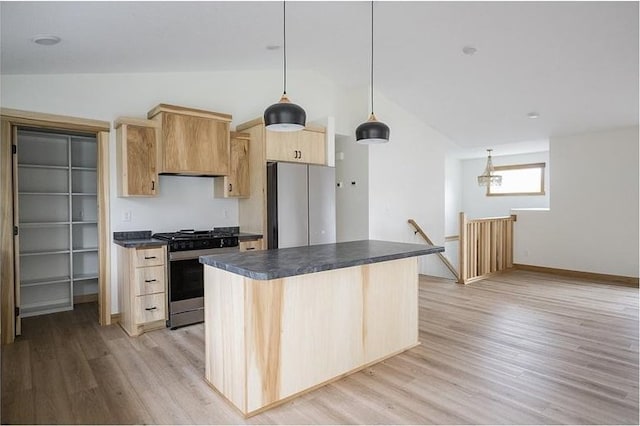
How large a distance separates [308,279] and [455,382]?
125 cm

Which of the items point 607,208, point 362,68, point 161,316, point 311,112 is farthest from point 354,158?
point 607,208

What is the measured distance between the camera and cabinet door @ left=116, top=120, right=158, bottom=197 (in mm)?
3766

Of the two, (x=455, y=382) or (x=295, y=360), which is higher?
(x=295, y=360)

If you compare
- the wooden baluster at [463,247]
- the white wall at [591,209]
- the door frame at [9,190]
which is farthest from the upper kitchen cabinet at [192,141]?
the white wall at [591,209]

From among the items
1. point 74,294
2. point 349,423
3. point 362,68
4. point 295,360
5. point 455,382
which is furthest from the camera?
point 362,68

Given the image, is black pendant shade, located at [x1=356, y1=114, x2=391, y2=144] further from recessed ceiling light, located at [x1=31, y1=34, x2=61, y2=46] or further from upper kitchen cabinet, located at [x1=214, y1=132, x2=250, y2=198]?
recessed ceiling light, located at [x1=31, y1=34, x2=61, y2=46]

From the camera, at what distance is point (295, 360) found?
7.86 ft

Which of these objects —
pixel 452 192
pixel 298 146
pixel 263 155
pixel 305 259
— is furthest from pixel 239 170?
pixel 452 192

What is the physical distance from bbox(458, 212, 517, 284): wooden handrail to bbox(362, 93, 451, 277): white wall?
87 centimetres

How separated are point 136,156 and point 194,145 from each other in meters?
0.58

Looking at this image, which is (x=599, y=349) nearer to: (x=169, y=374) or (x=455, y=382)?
(x=455, y=382)

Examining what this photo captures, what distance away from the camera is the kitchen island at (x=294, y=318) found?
2211 mm

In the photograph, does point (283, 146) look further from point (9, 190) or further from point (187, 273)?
point (9, 190)

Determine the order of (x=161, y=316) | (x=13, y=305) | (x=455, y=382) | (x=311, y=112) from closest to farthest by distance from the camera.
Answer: (x=455, y=382)
(x=13, y=305)
(x=161, y=316)
(x=311, y=112)
